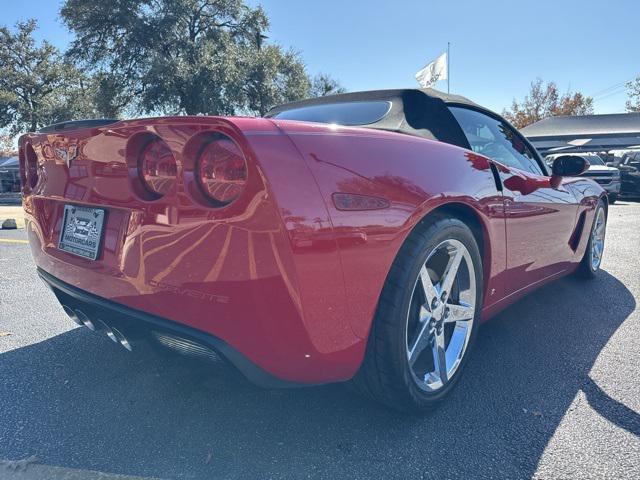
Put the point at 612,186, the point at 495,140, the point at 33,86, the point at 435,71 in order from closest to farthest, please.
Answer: the point at 495,140
the point at 612,186
the point at 435,71
the point at 33,86

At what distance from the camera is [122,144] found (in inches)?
61.7

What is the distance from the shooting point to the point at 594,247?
413 cm

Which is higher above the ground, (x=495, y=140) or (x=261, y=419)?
(x=495, y=140)

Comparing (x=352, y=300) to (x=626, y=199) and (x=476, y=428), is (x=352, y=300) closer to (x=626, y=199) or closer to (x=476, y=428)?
(x=476, y=428)

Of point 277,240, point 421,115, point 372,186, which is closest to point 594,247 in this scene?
point 421,115

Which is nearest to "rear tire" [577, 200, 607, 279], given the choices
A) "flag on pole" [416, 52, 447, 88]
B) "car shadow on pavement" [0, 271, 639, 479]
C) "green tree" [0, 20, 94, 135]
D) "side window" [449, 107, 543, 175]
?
"side window" [449, 107, 543, 175]

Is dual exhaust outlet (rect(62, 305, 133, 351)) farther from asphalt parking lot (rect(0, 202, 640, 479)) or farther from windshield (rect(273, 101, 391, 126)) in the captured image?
windshield (rect(273, 101, 391, 126))

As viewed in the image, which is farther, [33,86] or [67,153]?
[33,86]

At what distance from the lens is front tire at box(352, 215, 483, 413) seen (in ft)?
5.39

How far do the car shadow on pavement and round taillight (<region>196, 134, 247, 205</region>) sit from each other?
33.2 inches

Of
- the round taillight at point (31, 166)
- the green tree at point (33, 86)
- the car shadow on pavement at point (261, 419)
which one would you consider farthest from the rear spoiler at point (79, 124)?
the green tree at point (33, 86)

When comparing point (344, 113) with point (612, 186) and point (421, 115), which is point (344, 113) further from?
point (612, 186)

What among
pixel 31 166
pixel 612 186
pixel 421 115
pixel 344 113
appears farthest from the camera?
pixel 612 186

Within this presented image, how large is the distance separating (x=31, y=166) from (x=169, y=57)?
19248 mm
